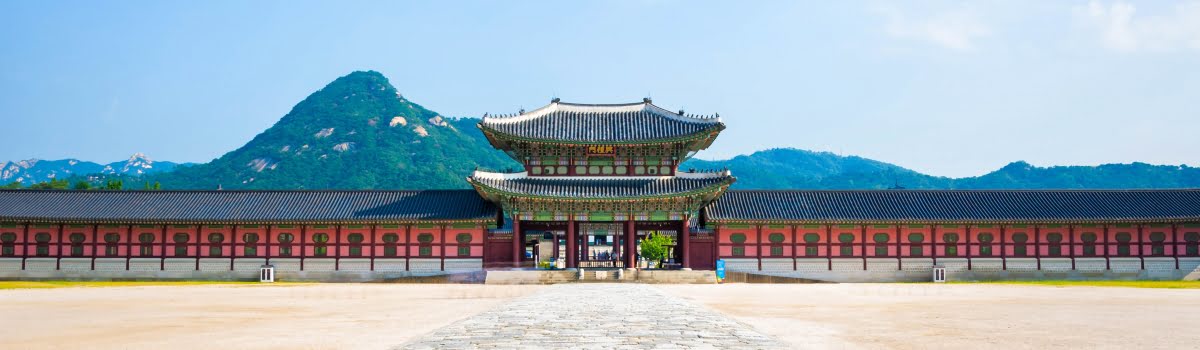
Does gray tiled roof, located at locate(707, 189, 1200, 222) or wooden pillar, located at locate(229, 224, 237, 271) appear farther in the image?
wooden pillar, located at locate(229, 224, 237, 271)

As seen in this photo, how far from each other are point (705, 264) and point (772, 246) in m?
3.36

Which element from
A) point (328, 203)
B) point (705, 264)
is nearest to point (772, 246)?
point (705, 264)

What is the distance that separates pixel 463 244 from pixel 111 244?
55.1 ft

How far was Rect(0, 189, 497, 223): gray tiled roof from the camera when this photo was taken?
143ft

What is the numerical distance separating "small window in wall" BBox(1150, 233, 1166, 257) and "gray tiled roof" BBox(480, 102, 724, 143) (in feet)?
70.9

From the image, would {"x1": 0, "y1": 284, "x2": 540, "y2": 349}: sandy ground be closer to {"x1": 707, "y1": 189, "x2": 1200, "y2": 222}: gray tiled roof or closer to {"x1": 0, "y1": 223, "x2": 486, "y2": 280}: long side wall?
{"x1": 0, "y1": 223, "x2": 486, "y2": 280}: long side wall

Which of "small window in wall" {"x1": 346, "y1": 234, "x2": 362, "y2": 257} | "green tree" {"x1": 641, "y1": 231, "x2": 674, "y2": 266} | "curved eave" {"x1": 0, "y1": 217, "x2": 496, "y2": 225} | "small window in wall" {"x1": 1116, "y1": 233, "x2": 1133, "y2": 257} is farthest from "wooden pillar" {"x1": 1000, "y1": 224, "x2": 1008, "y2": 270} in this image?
"small window in wall" {"x1": 346, "y1": 234, "x2": 362, "y2": 257}

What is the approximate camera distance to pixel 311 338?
16875 mm

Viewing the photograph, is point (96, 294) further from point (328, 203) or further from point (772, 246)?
point (772, 246)

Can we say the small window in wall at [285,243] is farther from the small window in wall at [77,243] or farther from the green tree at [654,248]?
the green tree at [654,248]

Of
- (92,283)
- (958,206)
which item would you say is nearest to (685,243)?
(958,206)

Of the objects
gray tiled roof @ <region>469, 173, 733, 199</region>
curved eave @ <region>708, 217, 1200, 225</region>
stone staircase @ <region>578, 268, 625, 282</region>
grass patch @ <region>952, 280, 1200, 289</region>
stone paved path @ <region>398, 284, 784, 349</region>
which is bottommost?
grass patch @ <region>952, 280, 1200, 289</region>

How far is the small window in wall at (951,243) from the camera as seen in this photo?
45.2 m

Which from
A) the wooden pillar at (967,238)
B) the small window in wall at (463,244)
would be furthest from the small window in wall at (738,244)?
the small window in wall at (463,244)
